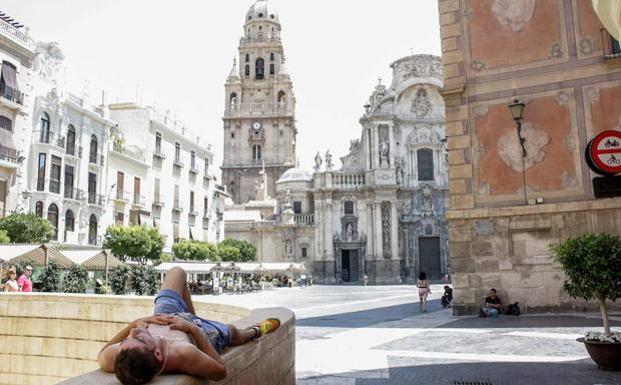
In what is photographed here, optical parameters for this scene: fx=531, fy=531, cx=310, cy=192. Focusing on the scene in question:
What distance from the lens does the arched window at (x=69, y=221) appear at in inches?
1166

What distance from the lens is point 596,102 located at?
44.3ft

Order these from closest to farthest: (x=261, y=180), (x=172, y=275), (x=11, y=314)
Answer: (x=172, y=275)
(x=11, y=314)
(x=261, y=180)

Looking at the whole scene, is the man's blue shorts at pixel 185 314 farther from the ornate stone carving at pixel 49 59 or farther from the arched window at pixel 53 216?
the ornate stone carving at pixel 49 59

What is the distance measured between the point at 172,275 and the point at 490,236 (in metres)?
10.9

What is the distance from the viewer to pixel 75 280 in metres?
18.6

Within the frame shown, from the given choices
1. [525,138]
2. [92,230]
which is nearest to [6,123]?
[92,230]

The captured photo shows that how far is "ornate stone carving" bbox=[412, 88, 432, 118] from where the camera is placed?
48.9 m

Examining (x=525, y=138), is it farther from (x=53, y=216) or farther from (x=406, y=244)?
(x=406, y=244)

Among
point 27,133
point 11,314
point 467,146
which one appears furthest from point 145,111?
point 11,314

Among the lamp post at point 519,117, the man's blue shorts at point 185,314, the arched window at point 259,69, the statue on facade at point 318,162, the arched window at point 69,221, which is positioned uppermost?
the arched window at point 259,69

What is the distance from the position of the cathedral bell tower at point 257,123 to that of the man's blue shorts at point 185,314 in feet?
220

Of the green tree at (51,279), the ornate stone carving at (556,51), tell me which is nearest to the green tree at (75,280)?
the green tree at (51,279)

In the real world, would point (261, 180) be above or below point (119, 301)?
above

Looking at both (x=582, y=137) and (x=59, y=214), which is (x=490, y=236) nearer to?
(x=582, y=137)
